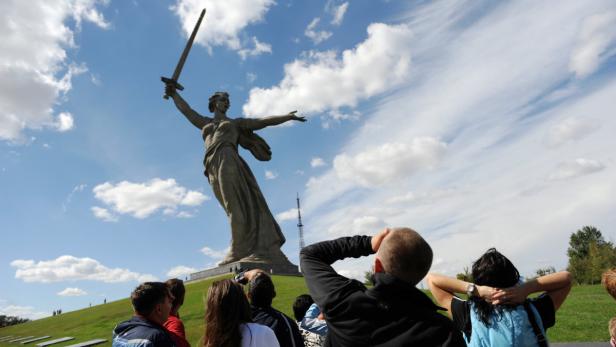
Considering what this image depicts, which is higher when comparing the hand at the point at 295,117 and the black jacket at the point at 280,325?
the hand at the point at 295,117

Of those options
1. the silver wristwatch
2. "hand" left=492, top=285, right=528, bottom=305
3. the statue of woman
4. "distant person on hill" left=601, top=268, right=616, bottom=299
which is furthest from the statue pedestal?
"hand" left=492, top=285, right=528, bottom=305

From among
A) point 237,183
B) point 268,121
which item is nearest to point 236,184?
point 237,183

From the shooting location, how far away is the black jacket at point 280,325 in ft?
11.3

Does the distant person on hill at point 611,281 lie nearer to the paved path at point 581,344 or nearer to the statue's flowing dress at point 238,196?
the paved path at point 581,344

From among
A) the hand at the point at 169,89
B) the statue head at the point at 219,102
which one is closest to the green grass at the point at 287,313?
the statue head at the point at 219,102

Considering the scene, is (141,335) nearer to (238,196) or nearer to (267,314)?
(267,314)

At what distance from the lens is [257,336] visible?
10.0 feet

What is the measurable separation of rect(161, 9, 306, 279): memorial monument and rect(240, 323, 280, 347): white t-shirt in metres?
18.2

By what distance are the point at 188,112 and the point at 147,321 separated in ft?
67.7

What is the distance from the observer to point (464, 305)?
305cm

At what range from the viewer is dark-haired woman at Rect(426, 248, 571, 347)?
2.73 m

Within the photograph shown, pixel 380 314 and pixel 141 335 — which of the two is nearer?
pixel 380 314

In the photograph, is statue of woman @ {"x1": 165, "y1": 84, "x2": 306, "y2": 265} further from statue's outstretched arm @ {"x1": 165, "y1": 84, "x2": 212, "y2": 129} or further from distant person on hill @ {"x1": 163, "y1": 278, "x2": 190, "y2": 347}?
distant person on hill @ {"x1": 163, "y1": 278, "x2": 190, "y2": 347}

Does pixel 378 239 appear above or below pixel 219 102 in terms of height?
below
